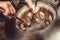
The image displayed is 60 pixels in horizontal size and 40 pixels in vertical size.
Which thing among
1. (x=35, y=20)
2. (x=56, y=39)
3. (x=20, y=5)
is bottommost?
(x=56, y=39)

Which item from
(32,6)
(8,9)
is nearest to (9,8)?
(8,9)

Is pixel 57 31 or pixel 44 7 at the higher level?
pixel 44 7

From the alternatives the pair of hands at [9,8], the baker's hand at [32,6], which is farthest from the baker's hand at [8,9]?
the baker's hand at [32,6]

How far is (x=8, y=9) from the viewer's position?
6.34 feet

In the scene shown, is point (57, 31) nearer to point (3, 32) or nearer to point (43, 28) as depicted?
point (43, 28)

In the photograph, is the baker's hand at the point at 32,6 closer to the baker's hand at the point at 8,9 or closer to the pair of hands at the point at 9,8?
the pair of hands at the point at 9,8

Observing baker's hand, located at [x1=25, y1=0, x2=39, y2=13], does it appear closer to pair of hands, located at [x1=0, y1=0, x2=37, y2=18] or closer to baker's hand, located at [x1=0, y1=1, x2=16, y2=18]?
pair of hands, located at [x1=0, y1=0, x2=37, y2=18]

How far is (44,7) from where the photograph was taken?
6.30 ft

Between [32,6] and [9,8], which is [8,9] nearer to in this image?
[9,8]

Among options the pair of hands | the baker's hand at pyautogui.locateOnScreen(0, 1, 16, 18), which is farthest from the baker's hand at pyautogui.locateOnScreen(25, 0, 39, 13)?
the baker's hand at pyautogui.locateOnScreen(0, 1, 16, 18)

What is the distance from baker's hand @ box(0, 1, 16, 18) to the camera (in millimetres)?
1924

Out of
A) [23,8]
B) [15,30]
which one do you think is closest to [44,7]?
[23,8]

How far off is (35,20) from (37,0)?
0.52ft

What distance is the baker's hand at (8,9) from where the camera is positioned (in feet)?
6.31
